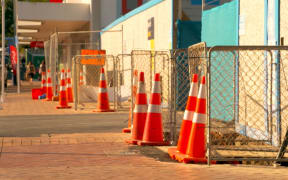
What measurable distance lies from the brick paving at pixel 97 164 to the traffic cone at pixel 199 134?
184mm

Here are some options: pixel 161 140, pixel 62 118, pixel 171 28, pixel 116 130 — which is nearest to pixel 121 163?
pixel 161 140

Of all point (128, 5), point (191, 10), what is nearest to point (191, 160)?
point (191, 10)

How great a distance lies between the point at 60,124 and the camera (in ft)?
40.2

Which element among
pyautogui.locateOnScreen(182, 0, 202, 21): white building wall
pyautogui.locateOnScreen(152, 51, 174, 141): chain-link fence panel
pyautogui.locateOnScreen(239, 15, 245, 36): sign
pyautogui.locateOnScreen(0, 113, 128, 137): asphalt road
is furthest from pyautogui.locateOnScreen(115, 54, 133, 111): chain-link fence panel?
pyautogui.locateOnScreen(239, 15, 245, 36): sign

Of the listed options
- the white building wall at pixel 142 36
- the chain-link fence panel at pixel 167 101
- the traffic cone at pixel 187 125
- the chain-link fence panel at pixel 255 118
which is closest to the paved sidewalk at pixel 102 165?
the traffic cone at pixel 187 125

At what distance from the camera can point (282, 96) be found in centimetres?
841

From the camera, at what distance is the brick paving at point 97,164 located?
6398 mm

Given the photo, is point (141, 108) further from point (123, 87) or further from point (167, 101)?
point (123, 87)

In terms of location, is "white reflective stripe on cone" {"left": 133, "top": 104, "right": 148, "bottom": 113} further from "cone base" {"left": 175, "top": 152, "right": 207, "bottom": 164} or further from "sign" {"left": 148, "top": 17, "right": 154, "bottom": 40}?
"sign" {"left": 148, "top": 17, "right": 154, "bottom": 40}

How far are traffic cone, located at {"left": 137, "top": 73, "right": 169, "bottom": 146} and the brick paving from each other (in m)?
0.28

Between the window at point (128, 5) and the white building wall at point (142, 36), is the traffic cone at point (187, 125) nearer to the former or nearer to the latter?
the white building wall at point (142, 36)

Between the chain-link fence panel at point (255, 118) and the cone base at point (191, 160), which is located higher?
the chain-link fence panel at point (255, 118)

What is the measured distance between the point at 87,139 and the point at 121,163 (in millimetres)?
2519

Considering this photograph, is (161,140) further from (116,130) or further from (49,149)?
(116,130)
